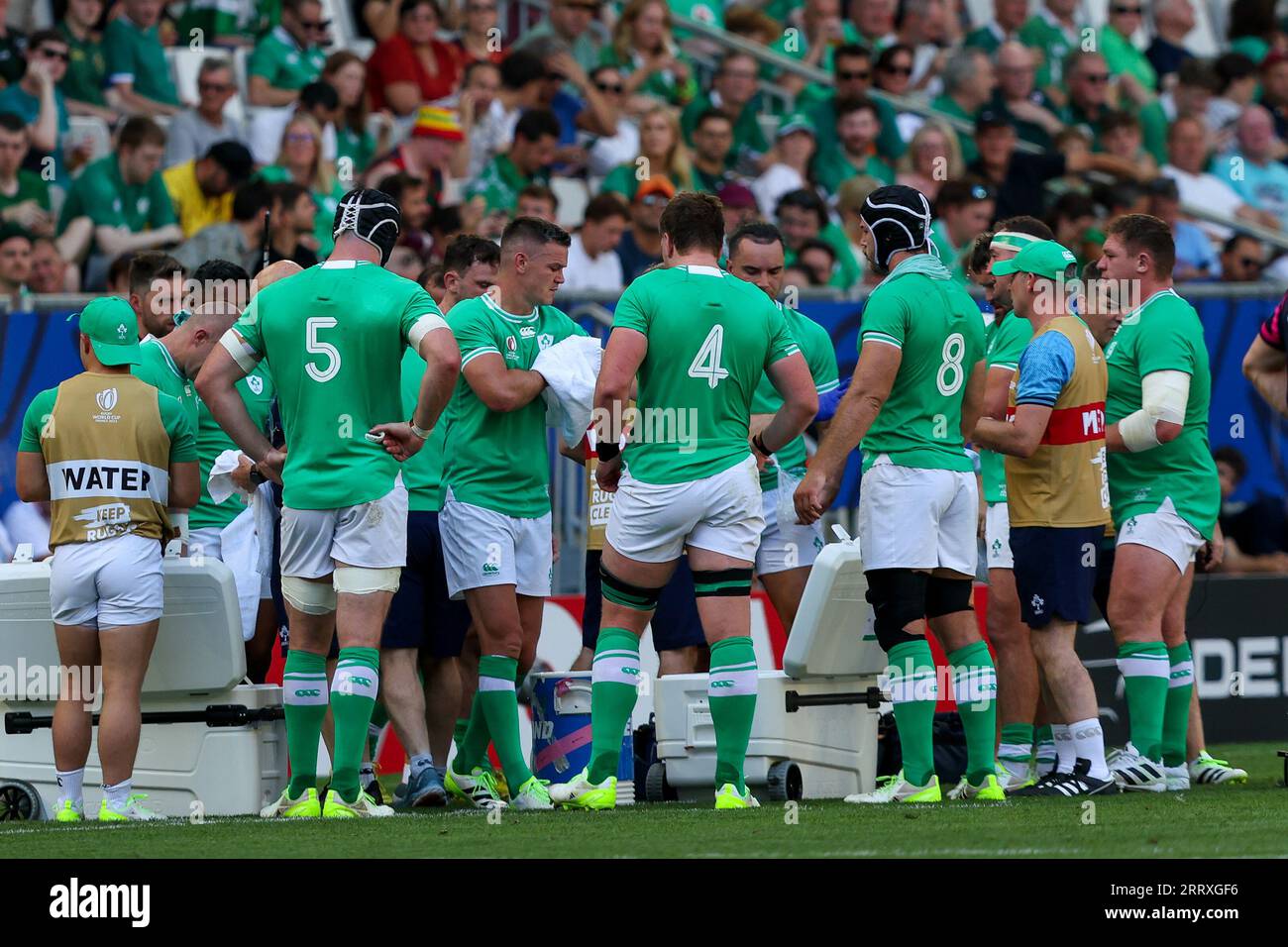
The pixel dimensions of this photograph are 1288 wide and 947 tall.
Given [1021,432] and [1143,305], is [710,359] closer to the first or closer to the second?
[1021,432]

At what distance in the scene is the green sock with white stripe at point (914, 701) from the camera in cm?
788

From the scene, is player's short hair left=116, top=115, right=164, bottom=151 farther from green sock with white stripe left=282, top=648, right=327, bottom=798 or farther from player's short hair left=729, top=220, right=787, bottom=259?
green sock with white stripe left=282, top=648, right=327, bottom=798

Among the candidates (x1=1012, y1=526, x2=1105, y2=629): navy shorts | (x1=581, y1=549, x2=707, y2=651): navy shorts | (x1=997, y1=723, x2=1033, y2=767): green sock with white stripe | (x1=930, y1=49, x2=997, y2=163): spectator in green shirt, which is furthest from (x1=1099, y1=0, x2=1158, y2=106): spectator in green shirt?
(x1=1012, y1=526, x2=1105, y2=629): navy shorts

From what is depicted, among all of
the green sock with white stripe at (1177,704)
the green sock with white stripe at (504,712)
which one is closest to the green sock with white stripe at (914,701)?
the green sock with white stripe at (504,712)

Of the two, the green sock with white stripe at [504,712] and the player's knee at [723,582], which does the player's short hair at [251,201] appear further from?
the player's knee at [723,582]

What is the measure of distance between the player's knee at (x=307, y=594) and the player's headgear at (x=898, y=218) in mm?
2566

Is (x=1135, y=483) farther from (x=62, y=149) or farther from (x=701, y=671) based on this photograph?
(x=62, y=149)

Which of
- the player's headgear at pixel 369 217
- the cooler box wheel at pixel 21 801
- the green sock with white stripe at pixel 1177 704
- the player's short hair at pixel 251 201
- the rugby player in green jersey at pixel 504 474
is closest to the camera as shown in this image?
the player's headgear at pixel 369 217

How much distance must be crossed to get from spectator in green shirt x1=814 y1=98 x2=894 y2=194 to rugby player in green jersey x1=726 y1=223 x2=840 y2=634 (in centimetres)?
636

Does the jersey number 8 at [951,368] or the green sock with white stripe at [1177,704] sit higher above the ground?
the jersey number 8 at [951,368]

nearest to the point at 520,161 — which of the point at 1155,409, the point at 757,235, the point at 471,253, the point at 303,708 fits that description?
the point at 471,253

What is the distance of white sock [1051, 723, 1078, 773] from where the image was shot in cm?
867
